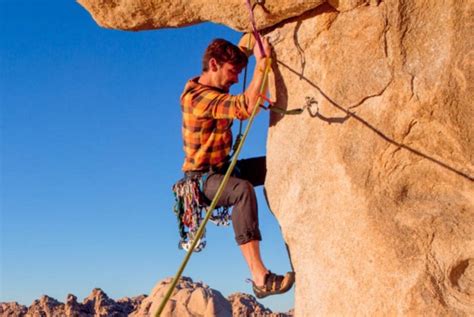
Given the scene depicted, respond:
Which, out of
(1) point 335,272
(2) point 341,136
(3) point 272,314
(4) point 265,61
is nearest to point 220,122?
(4) point 265,61

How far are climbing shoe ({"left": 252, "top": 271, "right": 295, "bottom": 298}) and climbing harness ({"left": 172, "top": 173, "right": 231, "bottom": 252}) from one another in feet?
2.73

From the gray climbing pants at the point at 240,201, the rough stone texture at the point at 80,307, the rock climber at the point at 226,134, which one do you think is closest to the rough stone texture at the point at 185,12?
the rock climber at the point at 226,134

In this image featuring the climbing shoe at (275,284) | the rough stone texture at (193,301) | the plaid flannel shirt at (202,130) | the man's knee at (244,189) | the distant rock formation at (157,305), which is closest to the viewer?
the climbing shoe at (275,284)

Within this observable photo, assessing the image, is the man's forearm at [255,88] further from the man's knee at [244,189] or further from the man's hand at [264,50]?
the man's knee at [244,189]

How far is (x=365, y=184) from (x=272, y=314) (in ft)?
90.5

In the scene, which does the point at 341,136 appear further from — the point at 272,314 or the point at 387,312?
the point at 272,314

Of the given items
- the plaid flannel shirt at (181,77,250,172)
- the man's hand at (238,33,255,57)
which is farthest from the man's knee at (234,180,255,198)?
the man's hand at (238,33,255,57)

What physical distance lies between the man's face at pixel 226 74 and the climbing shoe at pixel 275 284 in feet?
6.44

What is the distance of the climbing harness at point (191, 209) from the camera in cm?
690

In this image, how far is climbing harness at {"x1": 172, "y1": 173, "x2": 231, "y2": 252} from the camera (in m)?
6.90

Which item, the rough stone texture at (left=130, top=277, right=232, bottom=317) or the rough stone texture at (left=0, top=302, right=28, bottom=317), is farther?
the rough stone texture at (left=0, top=302, right=28, bottom=317)

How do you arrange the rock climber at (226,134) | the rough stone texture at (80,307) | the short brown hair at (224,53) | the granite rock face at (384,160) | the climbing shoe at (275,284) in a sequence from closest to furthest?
the granite rock face at (384,160) < the climbing shoe at (275,284) < the rock climber at (226,134) < the short brown hair at (224,53) < the rough stone texture at (80,307)

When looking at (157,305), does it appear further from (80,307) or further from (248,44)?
(248,44)

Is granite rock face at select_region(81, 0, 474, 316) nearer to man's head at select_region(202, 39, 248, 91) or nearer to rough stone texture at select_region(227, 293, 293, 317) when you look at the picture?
man's head at select_region(202, 39, 248, 91)
